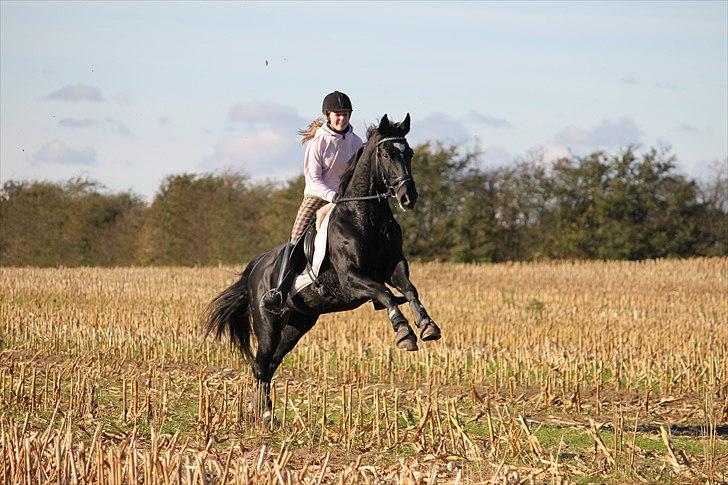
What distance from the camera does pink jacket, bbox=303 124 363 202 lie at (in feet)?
36.9

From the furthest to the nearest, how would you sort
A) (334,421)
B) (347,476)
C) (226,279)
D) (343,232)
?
(226,279), (334,421), (343,232), (347,476)

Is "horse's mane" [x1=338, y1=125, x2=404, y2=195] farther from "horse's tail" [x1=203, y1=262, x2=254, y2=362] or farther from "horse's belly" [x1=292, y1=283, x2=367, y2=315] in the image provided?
"horse's tail" [x1=203, y1=262, x2=254, y2=362]

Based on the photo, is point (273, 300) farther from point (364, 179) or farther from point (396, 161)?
point (396, 161)

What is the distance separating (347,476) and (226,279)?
29.1 metres

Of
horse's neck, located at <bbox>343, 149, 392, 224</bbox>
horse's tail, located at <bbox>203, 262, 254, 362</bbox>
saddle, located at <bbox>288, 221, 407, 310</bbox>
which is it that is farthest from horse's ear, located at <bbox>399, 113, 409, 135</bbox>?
horse's tail, located at <bbox>203, 262, 254, 362</bbox>

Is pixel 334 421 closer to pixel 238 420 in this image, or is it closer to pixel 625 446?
pixel 238 420

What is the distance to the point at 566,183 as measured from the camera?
172ft

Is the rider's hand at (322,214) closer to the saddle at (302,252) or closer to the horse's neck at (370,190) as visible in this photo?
the saddle at (302,252)

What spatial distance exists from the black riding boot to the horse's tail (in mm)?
1074

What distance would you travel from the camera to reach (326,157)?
1132 centimetres

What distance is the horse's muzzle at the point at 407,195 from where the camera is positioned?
9.67m

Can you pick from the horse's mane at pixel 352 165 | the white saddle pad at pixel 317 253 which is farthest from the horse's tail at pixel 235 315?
the horse's mane at pixel 352 165

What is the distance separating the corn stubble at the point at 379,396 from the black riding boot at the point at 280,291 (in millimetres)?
949

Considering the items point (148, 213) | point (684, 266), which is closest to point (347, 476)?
point (684, 266)
